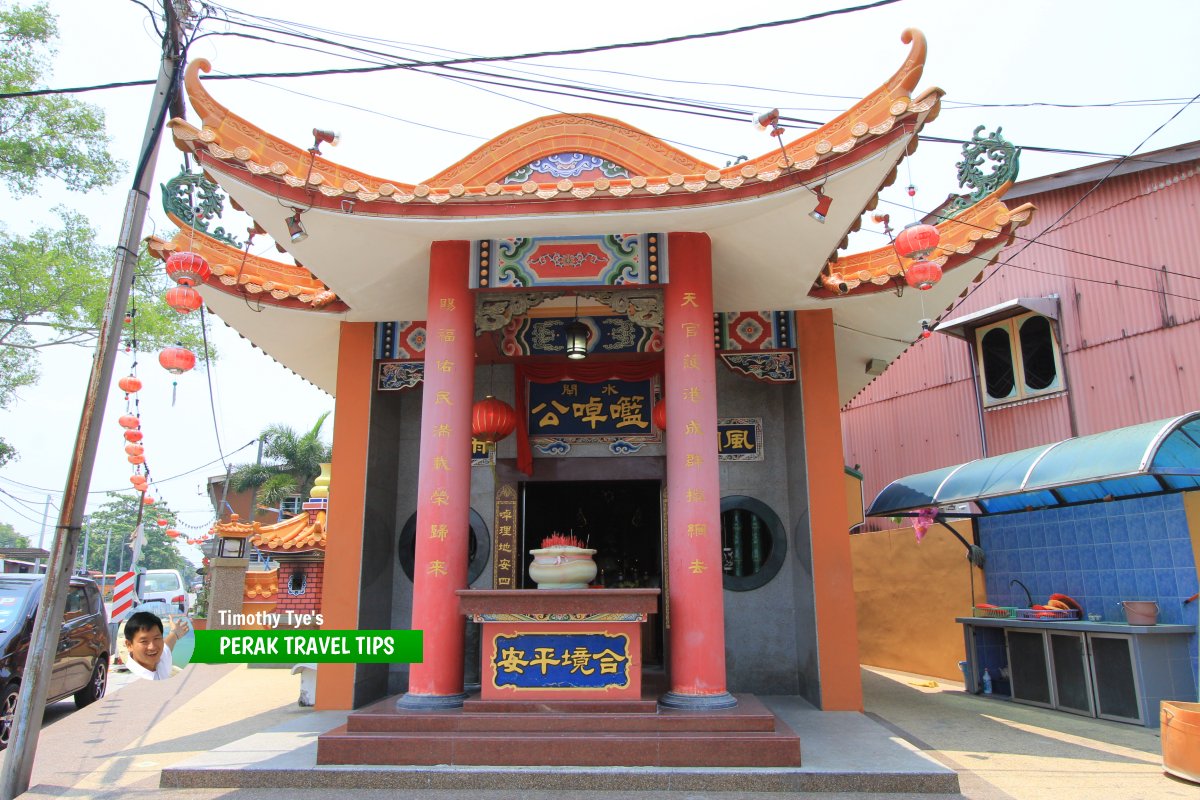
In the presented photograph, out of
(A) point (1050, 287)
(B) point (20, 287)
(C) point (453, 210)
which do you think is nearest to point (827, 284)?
(C) point (453, 210)

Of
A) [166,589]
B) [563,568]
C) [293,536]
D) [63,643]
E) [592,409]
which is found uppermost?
[592,409]

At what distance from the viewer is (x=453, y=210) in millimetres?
5602

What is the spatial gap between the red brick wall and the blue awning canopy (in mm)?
8214

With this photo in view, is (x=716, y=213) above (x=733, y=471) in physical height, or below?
above

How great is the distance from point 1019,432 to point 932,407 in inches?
65.9

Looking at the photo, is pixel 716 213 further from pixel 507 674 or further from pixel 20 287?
pixel 20 287

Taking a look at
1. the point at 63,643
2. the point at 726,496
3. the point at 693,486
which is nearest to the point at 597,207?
the point at 693,486

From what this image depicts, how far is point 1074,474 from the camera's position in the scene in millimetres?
6645

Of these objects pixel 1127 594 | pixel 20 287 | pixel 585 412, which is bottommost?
pixel 1127 594

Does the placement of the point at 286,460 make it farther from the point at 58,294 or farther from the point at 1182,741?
the point at 1182,741

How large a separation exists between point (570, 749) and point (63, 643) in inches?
Answer: 225

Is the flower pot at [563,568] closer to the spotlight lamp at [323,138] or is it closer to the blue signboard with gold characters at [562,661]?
the blue signboard with gold characters at [562,661]

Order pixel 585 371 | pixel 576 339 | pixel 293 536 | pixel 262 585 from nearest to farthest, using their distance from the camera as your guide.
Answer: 1. pixel 576 339
2. pixel 585 371
3. pixel 293 536
4. pixel 262 585

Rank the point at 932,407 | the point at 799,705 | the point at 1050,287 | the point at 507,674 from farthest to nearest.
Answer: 1. the point at 932,407
2. the point at 1050,287
3. the point at 799,705
4. the point at 507,674
